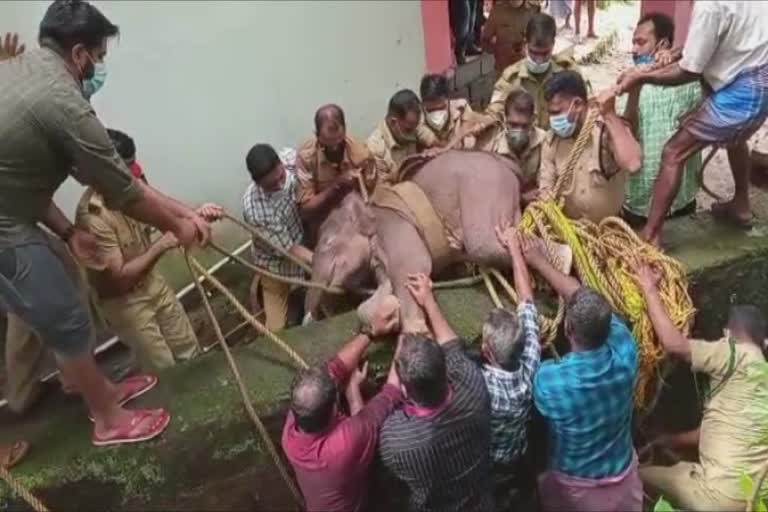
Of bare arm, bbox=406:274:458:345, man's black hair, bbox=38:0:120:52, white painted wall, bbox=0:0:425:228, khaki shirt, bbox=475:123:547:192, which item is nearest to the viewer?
man's black hair, bbox=38:0:120:52

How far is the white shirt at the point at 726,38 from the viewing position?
407cm

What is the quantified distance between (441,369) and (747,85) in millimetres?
2151

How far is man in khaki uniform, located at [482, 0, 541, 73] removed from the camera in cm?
Answer: 761

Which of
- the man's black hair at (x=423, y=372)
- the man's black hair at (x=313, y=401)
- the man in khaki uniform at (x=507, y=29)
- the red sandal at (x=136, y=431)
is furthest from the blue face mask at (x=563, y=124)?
the man in khaki uniform at (x=507, y=29)

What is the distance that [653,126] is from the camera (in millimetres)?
5141

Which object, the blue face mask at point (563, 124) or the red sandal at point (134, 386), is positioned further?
the blue face mask at point (563, 124)

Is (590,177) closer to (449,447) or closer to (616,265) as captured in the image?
(616,265)

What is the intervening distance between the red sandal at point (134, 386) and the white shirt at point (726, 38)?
2.86 meters

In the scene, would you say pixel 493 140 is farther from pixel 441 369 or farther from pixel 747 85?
pixel 441 369

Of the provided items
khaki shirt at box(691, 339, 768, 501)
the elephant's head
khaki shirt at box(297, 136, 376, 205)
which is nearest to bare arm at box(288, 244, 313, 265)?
khaki shirt at box(297, 136, 376, 205)

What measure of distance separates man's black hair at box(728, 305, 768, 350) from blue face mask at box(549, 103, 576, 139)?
1167 mm

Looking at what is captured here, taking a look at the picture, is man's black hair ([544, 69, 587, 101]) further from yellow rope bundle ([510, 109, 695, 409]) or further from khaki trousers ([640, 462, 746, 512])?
khaki trousers ([640, 462, 746, 512])

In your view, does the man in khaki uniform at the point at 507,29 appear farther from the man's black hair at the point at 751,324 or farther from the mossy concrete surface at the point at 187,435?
the man's black hair at the point at 751,324

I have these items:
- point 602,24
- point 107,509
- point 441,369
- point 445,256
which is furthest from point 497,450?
point 602,24
